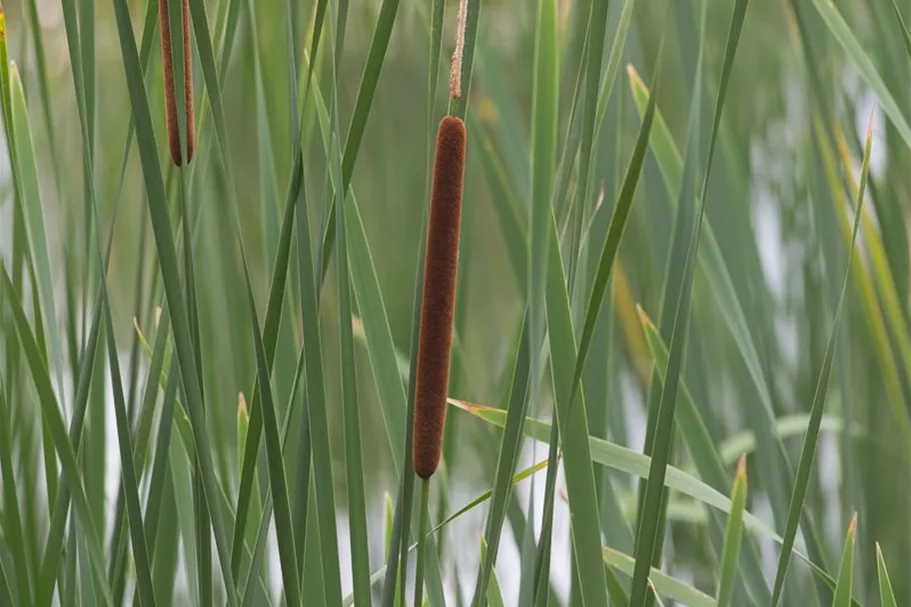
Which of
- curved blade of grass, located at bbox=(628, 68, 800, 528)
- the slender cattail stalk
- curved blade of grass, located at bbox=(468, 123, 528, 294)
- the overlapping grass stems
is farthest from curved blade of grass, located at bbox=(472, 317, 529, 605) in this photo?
curved blade of grass, located at bbox=(468, 123, 528, 294)

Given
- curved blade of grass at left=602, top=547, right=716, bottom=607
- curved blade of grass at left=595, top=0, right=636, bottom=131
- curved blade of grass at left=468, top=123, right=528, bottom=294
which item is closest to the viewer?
curved blade of grass at left=595, top=0, right=636, bottom=131

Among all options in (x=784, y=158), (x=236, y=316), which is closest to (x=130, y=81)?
(x=236, y=316)

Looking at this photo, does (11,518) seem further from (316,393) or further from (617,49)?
(617,49)

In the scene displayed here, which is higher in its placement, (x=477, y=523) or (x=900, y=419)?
(x=900, y=419)

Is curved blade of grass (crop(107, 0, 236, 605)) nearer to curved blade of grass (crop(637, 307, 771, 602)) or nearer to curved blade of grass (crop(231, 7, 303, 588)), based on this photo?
curved blade of grass (crop(231, 7, 303, 588))

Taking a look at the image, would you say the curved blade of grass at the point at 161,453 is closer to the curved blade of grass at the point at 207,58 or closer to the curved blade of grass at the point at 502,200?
the curved blade of grass at the point at 207,58

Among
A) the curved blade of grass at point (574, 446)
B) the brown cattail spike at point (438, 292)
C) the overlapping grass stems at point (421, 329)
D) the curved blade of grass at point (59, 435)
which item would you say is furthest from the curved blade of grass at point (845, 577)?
the curved blade of grass at point (59, 435)

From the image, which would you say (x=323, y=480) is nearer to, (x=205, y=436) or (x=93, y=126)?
(x=205, y=436)
